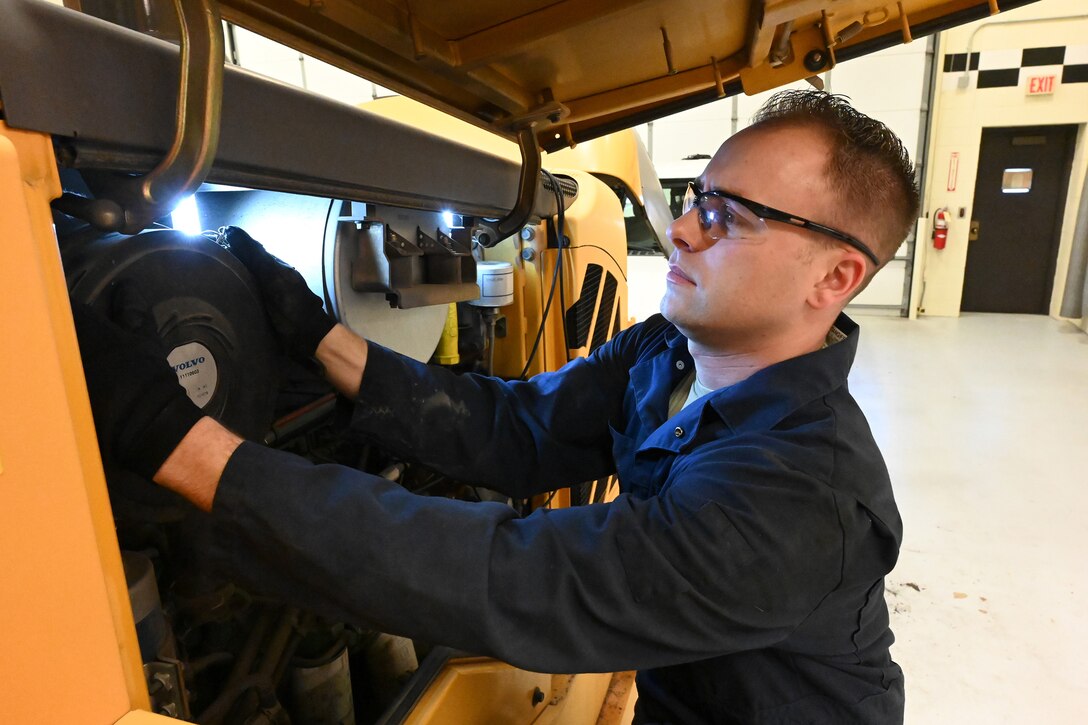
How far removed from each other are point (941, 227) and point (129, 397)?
8.14 metres

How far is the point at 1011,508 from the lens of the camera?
301 centimetres

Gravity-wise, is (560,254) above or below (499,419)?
above

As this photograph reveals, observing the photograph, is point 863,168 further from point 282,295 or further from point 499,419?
point 282,295

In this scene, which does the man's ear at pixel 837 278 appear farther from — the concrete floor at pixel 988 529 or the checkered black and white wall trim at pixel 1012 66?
the checkered black and white wall trim at pixel 1012 66

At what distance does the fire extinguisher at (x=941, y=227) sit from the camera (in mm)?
7160

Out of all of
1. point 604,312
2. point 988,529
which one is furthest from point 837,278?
point 988,529

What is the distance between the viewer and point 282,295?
0.91m

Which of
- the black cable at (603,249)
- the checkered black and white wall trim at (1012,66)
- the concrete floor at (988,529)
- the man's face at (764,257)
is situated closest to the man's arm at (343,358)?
the man's face at (764,257)

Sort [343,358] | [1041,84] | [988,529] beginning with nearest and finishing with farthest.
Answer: [343,358], [988,529], [1041,84]

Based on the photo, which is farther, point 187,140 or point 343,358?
point 343,358

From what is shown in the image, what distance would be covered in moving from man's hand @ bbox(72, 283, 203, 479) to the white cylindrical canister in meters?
0.80

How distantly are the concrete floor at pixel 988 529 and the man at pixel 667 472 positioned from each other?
1.23 m

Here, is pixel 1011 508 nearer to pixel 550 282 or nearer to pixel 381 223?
pixel 550 282

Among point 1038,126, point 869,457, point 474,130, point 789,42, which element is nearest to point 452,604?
point 869,457
